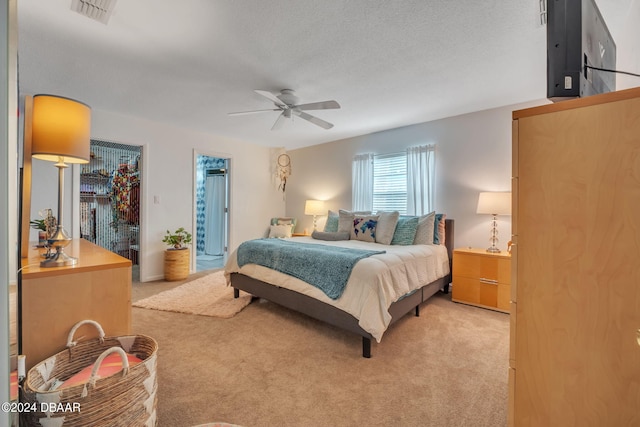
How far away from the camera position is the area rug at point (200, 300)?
2902 millimetres

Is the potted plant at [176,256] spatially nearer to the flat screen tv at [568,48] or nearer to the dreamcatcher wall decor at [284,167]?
the dreamcatcher wall decor at [284,167]

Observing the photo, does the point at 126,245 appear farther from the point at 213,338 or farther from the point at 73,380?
the point at 73,380

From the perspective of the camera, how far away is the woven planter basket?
405cm

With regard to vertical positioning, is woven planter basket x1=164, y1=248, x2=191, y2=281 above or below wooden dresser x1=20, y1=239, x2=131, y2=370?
below

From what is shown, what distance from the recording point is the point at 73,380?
1084 mm

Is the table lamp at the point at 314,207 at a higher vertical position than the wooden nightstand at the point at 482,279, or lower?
higher

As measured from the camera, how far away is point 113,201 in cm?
496

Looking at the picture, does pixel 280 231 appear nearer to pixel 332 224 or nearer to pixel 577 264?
pixel 332 224

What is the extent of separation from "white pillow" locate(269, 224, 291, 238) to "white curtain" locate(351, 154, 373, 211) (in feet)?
4.27

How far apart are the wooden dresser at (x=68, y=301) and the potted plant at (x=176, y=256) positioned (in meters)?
2.84

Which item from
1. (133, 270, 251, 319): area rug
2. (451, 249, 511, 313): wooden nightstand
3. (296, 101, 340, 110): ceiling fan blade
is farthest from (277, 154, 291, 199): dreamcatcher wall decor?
(451, 249, 511, 313): wooden nightstand

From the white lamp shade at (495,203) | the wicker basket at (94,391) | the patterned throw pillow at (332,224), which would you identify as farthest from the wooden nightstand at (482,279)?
the wicker basket at (94,391)

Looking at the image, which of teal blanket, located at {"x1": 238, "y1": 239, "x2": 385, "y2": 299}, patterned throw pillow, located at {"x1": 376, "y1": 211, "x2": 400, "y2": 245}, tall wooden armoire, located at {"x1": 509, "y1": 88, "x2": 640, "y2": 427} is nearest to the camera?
tall wooden armoire, located at {"x1": 509, "y1": 88, "x2": 640, "y2": 427}

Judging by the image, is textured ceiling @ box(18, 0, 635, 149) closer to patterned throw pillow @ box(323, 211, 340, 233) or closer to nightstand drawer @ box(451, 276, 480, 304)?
patterned throw pillow @ box(323, 211, 340, 233)
